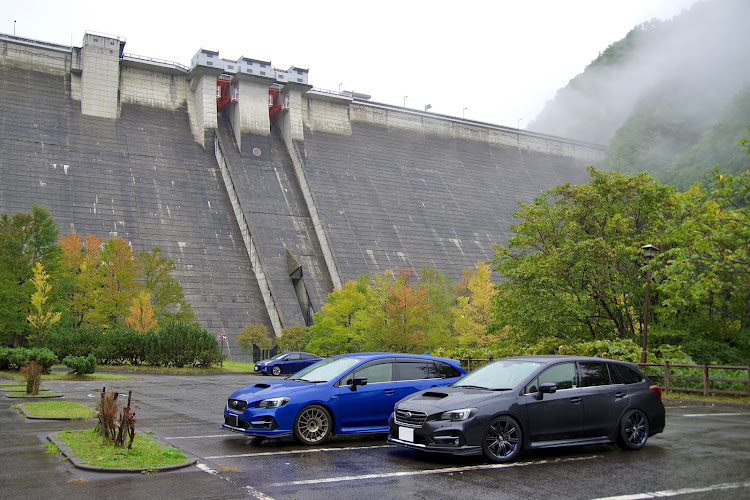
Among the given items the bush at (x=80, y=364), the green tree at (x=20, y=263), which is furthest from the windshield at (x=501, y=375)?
the green tree at (x=20, y=263)

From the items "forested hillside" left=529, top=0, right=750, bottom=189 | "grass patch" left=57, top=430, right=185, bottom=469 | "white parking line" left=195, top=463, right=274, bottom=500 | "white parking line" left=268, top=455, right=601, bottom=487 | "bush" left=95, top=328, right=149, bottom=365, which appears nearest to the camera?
"white parking line" left=195, top=463, right=274, bottom=500

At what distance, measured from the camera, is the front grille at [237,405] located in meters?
10.1

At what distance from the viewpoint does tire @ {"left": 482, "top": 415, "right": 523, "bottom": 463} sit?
859 centimetres

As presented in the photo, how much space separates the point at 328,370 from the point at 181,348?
809 inches

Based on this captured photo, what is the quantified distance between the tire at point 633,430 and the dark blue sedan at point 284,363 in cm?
2256

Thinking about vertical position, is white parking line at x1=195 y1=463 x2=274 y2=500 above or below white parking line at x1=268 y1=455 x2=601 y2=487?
above

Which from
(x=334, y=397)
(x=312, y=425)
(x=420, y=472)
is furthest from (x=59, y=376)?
(x=420, y=472)

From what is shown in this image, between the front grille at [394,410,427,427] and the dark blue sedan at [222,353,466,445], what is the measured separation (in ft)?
4.00

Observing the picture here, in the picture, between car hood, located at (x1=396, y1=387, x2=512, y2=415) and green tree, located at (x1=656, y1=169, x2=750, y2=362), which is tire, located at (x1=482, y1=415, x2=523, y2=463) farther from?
green tree, located at (x1=656, y1=169, x2=750, y2=362)

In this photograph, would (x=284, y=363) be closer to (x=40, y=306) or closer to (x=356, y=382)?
(x=40, y=306)

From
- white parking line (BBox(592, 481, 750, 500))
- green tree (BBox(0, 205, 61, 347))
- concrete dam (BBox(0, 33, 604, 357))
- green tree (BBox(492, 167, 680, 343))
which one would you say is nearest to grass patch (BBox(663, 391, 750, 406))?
green tree (BBox(492, 167, 680, 343))

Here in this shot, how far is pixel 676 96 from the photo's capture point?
273 feet

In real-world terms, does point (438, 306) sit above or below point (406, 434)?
above

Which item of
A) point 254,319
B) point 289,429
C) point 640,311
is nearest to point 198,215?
point 254,319
